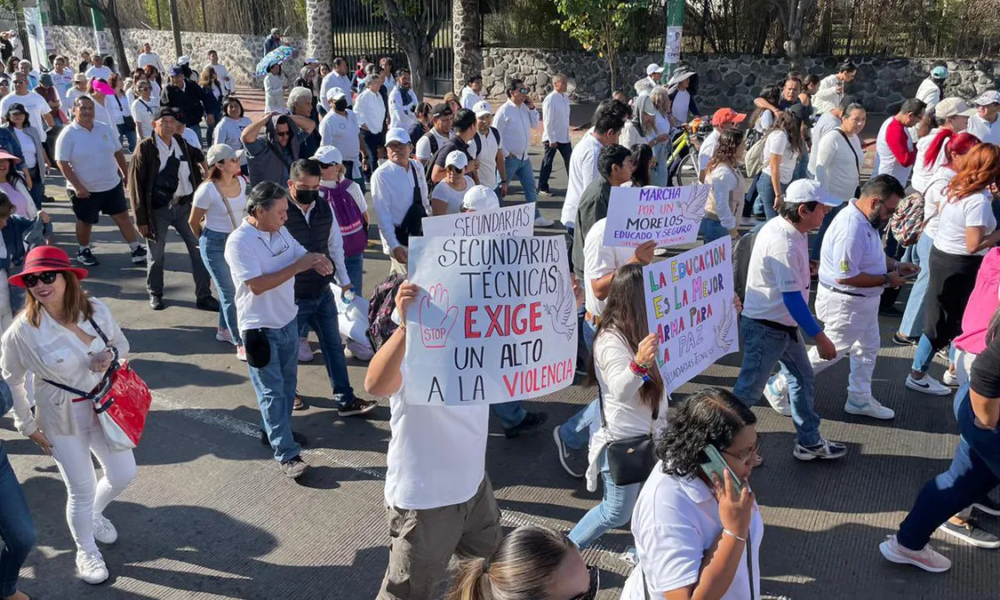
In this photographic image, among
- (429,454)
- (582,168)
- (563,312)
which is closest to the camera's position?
(429,454)

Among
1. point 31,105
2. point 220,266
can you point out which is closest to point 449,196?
point 220,266

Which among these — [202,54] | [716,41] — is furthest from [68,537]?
[202,54]

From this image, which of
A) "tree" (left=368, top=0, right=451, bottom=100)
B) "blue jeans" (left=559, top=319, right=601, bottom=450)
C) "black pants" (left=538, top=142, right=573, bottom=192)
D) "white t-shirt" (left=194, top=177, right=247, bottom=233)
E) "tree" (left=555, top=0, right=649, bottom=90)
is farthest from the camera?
"tree" (left=368, top=0, right=451, bottom=100)

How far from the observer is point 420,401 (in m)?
3.14

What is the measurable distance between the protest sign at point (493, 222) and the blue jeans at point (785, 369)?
1.89 m

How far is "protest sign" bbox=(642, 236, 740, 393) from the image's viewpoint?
4.11 metres

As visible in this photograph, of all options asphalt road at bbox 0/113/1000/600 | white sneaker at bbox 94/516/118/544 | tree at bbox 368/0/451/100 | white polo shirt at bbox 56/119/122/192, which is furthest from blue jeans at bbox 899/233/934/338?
tree at bbox 368/0/451/100

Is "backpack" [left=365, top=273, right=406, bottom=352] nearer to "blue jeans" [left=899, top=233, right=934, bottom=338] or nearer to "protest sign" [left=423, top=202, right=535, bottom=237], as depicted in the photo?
"protest sign" [left=423, top=202, right=535, bottom=237]

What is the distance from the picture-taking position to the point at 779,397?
621cm

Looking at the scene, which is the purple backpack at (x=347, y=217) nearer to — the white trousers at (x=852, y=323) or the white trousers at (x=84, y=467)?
the white trousers at (x=84, y=467)

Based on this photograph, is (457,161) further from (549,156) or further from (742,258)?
(549,156)

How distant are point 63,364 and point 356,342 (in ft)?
10.4

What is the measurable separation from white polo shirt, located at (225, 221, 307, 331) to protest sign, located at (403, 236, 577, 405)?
2.23m

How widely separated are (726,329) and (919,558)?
1.57 m
